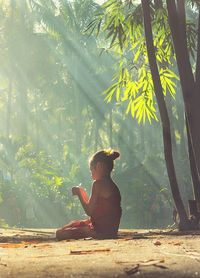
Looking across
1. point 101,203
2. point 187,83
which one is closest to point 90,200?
point 101,203

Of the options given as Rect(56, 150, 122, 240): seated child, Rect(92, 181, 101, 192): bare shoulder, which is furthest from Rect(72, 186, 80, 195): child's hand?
Rect(92, 181, 101, 192): bare shoulder

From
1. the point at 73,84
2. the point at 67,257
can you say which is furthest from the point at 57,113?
the point at 67,257

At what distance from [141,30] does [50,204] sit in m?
12.3

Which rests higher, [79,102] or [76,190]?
[79,102]

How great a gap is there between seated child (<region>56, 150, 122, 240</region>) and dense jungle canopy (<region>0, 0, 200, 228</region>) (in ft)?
9.65

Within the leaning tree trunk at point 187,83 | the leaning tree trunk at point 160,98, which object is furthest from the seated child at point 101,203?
the leaning tree trunk at point 160,98

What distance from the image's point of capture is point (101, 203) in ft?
18.8

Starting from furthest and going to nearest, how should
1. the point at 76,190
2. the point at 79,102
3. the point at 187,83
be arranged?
1. the point at 79,102
2. the point at 187,83
3. the point at 76,190

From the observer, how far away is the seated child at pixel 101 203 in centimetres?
569

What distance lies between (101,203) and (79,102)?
29.2 metres

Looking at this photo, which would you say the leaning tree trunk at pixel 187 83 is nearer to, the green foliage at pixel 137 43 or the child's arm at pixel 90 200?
the child's arm at pixel 90 200

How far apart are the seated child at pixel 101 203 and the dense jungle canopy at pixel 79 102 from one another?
2.94 meters

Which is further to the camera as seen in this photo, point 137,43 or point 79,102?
point 79,102

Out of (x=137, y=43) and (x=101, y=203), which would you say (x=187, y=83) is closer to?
(x=101, y=203)
